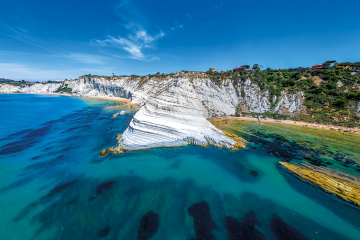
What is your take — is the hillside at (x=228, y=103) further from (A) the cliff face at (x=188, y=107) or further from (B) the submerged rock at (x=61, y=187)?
(B) the submerged rock at (x=61, y=187)

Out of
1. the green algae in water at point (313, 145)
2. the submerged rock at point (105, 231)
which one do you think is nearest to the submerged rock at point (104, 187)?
the submerged rock at point (105, 231)

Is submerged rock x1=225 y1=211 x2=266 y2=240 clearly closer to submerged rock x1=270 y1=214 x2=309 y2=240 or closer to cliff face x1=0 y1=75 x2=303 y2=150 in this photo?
submerged rock x1=270 y1=214 x2=309 y2=240

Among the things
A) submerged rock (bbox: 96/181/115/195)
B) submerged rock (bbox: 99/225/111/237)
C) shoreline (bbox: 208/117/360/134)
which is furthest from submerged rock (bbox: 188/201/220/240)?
shoreline (bbox: 208/117/360/134)

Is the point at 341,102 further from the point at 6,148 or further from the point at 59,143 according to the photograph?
the point at 6,148

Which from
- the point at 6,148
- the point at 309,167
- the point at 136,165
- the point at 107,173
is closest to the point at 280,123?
the point at 309,167

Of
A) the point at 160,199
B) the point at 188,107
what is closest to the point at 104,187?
the point at 160,199

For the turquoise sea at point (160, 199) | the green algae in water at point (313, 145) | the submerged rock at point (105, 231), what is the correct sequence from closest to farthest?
the submerged rock at point (105, 231) → the turquoise sea at point (160, 199) → the green algae in water at point (313, 145)

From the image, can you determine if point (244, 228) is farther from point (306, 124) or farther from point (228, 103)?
point (306, 124)
